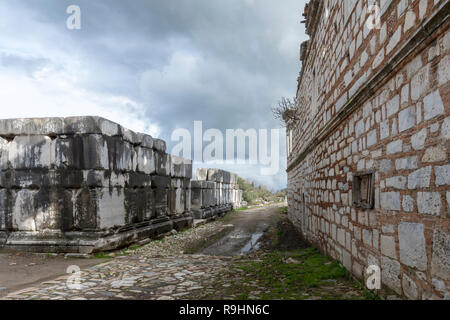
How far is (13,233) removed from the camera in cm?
691

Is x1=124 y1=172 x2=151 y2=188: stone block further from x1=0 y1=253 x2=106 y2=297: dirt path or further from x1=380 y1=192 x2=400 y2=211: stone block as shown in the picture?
x1=380 y1=192 x2=400 y2=211: stone block

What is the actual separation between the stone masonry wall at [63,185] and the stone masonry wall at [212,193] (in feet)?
21.2

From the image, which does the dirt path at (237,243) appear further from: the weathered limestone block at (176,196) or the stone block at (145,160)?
the stone block at (145,160)

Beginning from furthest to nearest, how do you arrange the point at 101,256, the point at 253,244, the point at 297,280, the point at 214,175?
the point at 214,175 < the point at 253,244 < the point at 101,256 < the point at 297,280

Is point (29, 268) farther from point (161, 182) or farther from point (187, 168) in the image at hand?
point (187, 168)

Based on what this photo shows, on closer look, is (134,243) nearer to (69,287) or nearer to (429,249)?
(69,287)

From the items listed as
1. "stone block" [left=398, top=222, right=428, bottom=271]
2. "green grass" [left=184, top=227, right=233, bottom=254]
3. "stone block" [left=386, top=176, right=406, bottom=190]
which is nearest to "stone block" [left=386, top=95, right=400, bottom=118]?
"stone block" [left=386, top=176, right=406, bottom=190]

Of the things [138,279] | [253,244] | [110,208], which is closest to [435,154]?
[138,279]

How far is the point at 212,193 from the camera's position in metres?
16.1

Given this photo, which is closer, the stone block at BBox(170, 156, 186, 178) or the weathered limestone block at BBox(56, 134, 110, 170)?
the weathered limestone block at BBox(56, 134, 110, 170)

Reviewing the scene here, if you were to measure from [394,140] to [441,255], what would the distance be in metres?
1.18

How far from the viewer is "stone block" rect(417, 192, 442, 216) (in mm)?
2359

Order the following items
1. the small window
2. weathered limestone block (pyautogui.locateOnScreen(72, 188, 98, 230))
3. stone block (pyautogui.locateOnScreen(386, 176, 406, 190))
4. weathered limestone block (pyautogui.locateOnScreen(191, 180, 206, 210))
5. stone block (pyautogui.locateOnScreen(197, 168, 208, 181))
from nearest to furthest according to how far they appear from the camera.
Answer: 1. stone block (pyautogui.locateOnScreen(386, 176, 406, 190))
2. the small window
3. weathered limestone block (pyautogui.locateOnScreen(72, 188, 98, 230))
4. weathered limestone block (pyautogui.locateOnScreen(191, 180, 206, 210))
5. stone block (pyautogui.locateOnScreen(197, 168, 208, 181))
